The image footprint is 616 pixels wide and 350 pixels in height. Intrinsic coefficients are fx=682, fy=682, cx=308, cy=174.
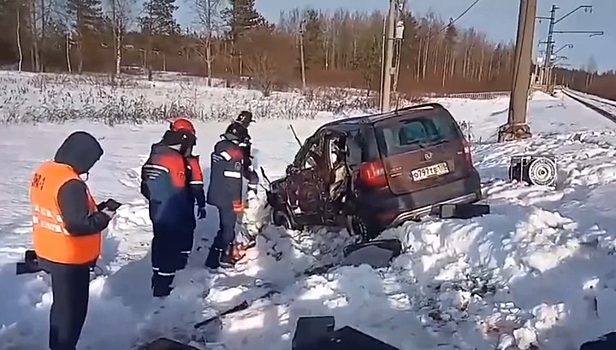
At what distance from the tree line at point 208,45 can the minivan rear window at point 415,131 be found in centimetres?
4013

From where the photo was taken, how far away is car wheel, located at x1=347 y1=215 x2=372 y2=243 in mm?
7723

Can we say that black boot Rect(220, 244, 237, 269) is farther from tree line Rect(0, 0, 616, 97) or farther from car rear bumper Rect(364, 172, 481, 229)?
tree line Rect(0, 0, 616, 97)

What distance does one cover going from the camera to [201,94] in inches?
1531

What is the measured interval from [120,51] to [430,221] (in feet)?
178

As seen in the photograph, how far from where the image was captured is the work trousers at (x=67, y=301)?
4523 millimetres

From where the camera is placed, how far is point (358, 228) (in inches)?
309

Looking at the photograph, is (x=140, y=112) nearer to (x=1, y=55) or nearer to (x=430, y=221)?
(x=430, y=221)

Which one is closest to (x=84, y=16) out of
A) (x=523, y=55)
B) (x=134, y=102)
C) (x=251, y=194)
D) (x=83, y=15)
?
(x=83, y=15)

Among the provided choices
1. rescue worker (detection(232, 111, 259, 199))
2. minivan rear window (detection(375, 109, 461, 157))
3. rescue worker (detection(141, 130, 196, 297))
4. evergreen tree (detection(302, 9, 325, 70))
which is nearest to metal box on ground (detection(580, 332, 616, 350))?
rescue worker (detection(141, 130, 196, 297))

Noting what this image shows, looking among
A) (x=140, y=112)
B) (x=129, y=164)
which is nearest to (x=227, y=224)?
(x=129, y=164)

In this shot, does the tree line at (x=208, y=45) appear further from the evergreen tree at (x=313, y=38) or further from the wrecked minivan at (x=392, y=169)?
the wrecked minivan at (x=392, y=169)

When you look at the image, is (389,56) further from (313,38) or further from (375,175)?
(313,38)

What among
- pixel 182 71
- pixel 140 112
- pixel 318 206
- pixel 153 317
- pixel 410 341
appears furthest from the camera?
pixel 182 71

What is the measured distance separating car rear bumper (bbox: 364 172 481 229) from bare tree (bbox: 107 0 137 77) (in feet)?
170
